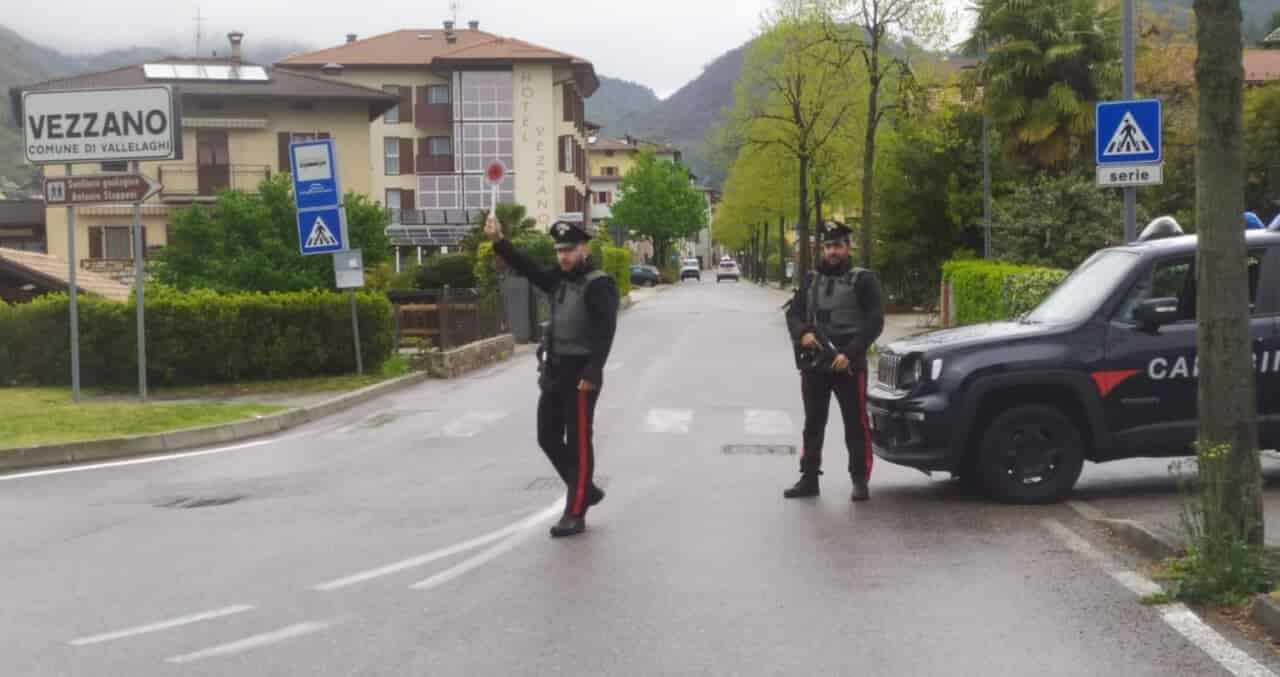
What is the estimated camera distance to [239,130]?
58438 millimetres

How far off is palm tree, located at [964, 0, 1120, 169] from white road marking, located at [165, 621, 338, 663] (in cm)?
2986

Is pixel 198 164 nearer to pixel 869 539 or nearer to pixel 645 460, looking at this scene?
pixel 645 460

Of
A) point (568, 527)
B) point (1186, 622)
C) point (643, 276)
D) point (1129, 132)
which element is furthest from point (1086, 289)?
point (643, 276)

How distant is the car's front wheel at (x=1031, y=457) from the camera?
9.90 meters

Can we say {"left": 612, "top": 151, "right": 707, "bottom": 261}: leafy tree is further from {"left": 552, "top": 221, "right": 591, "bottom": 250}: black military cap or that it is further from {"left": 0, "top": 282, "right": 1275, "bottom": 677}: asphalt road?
{"left": 552, "top": 221, "right": 591, "bottom": 250}: black military cap

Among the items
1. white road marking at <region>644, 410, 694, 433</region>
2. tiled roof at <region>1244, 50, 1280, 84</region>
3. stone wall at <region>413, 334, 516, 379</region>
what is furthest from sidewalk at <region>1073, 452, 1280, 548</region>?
tiled roof at <region>1244, 50, 1280, 84</region>

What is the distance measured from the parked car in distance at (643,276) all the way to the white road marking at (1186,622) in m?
90.0

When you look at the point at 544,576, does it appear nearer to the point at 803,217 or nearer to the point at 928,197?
the point at 928,197

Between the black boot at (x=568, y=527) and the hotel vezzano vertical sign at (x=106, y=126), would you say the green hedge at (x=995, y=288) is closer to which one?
the hotel vezzano vertical sign at (x=106, y=126)

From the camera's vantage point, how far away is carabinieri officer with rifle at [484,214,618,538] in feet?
29.6

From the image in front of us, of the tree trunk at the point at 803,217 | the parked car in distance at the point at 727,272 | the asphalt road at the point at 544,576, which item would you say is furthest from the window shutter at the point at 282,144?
the parked car in distance at the point at 727,272

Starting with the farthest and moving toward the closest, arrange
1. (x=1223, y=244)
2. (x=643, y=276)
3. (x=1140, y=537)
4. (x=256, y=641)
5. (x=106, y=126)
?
(x=643, y=276)
(x=106, y=126)
(x=1140, y=537)
(x=1223, y=244)
(x=256, y=641)

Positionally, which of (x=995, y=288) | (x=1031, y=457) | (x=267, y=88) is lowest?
(x=1031, y=457)

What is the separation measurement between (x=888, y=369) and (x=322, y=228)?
1316 cm
